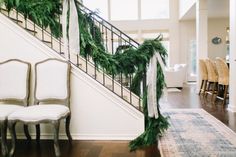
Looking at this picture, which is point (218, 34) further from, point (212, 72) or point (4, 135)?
point (4, 135)

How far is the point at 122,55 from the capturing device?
3359 mm

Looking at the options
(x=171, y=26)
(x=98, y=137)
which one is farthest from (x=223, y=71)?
(x=171, y=26)

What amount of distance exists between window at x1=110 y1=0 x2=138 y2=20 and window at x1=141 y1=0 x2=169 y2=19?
1.29 feet

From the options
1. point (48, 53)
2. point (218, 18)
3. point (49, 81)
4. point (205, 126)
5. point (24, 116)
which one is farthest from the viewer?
point (218, 18)

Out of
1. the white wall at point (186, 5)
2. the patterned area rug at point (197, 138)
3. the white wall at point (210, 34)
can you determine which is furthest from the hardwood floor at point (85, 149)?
the white wall at point (210, 34)

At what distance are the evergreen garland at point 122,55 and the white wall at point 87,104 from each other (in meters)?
0.22

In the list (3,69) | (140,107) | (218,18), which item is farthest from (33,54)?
(218,18)

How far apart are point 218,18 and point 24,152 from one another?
11.4 meters

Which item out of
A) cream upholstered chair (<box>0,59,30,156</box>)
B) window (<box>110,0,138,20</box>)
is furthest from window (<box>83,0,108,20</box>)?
cream upholstered chair (<box>0,59,30,156</box>)

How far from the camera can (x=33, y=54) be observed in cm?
348

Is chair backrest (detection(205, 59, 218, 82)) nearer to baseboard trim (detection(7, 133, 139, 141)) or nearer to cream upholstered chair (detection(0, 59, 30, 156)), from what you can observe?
baseboard trim (detection(7, 133, 139, 141))

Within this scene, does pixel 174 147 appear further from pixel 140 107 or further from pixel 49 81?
pixel 49 81

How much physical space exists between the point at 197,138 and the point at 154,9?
402 inches

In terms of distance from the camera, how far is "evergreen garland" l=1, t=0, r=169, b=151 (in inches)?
126
